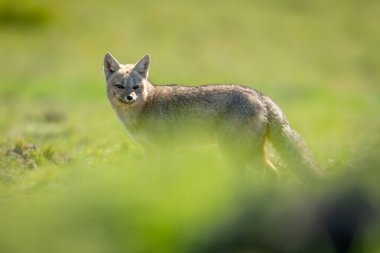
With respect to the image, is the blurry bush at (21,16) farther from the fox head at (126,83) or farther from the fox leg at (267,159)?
the fox leg at (267,159)

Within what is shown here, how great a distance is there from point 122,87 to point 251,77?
115 feet

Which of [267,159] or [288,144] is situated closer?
[288,144]

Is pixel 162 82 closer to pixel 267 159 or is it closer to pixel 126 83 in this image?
pixel 126 83

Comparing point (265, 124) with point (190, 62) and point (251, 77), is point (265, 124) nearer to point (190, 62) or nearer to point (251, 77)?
point (251, 77)

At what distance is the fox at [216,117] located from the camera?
10.3m

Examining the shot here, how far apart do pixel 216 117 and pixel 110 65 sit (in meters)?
3.24

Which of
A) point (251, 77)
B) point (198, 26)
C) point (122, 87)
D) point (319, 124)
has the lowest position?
point (122, 87)

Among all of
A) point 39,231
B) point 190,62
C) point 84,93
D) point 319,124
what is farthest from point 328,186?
point 190,62

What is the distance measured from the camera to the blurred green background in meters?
3.96

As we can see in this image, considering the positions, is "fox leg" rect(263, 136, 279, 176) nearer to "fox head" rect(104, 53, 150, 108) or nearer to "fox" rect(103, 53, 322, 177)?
"fox" rect(103, 53, 322, 177)

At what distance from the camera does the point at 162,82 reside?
1745 inches

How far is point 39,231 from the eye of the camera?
12.7 ft

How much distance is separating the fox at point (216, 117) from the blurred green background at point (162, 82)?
0.50m

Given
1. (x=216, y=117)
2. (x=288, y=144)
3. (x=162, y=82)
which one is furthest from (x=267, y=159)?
(x=162, y=82)
